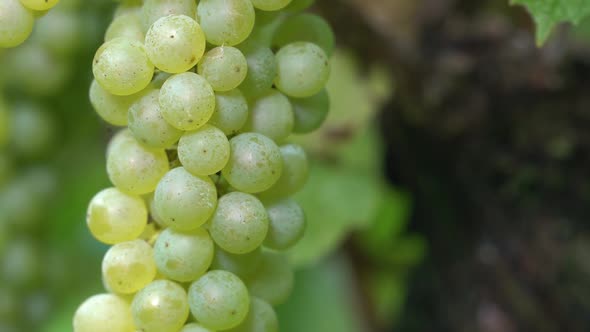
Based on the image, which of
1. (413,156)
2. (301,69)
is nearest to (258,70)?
(301,69)

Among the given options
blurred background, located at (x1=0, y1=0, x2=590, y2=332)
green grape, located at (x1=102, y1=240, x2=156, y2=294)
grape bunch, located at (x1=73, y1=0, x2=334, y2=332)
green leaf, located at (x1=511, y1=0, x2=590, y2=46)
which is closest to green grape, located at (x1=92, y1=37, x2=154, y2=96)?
grape bunch, located at (x1=73, y1=0, x2=334, y2=332)

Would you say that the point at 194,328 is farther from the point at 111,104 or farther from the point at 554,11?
the point at 554,11

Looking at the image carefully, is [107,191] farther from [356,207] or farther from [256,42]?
[356,207]

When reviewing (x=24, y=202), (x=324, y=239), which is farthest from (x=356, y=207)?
(x=24, y=202)

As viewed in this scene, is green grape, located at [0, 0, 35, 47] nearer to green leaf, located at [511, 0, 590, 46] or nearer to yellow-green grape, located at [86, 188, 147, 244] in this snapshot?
yellow-green grape, located at [86, 188, 147, 244]

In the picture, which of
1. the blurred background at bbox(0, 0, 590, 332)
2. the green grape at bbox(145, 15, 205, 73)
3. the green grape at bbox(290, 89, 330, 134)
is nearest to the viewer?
the green grape at bbox(145, 15, 205, 73)
